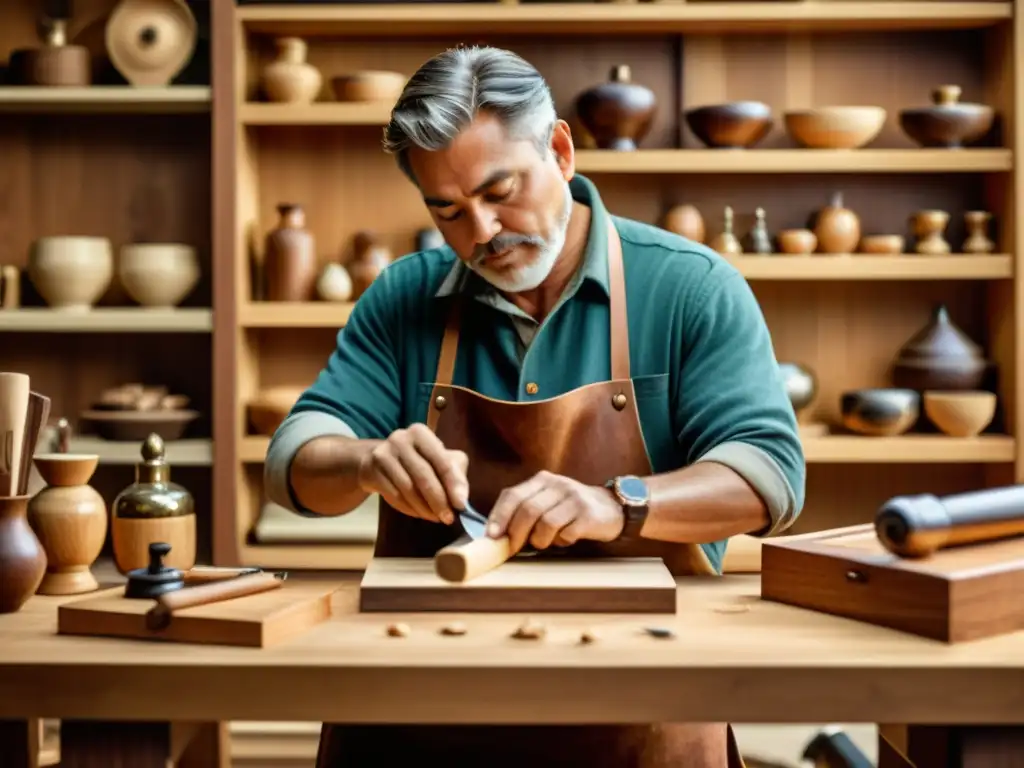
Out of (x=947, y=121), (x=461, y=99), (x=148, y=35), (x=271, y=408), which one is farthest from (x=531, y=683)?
(x=148, y=35)

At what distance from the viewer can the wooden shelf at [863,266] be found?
3.57 meters

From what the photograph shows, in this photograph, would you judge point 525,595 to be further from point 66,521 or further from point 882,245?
point 882,245

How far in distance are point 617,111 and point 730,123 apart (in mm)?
343

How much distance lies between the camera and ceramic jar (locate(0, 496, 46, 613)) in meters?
1.46

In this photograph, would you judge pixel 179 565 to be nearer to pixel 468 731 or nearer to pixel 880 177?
pixel 468 731

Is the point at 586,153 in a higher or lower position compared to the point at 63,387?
higher

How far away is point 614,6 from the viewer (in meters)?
3.53

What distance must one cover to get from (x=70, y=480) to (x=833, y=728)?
Result: 206 centimetres

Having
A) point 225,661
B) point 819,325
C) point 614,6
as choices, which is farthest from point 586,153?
point 225,661

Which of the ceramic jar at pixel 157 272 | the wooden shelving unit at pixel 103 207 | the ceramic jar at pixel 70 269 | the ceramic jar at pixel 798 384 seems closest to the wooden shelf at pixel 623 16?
the wooden shelving unit at pixel 103 207

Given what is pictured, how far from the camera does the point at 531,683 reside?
1.22 m

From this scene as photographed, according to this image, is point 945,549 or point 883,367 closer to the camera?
point 945,549

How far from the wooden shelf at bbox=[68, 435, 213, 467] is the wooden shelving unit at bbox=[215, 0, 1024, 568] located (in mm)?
60

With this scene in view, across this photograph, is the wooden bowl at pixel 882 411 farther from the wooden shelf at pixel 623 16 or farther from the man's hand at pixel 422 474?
the man's hand at pixel 422 474
